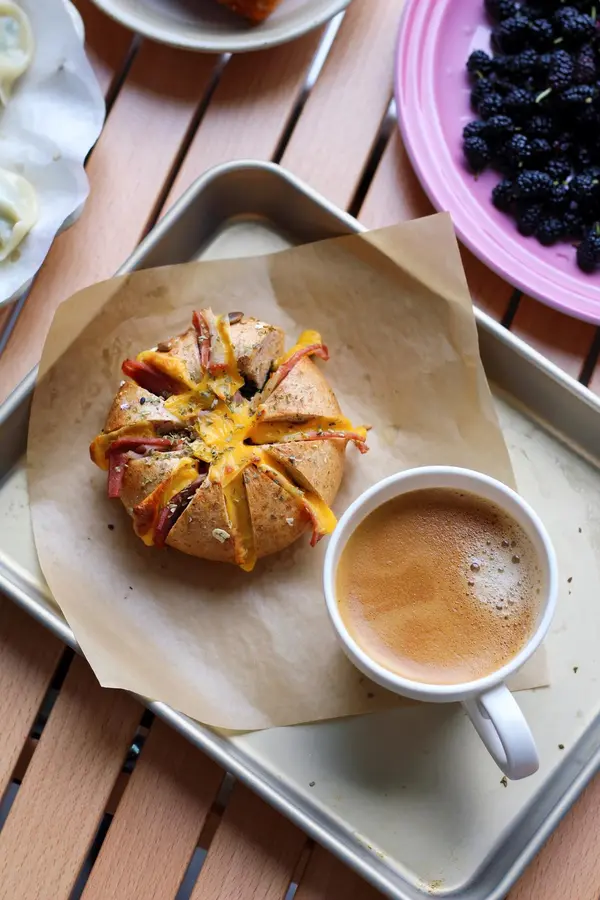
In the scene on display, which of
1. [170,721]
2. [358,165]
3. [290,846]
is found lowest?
[290,846]

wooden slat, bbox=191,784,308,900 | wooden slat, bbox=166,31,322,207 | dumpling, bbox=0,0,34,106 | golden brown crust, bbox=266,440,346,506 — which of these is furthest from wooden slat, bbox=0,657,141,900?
dumpling, bbox=0,0,34,106

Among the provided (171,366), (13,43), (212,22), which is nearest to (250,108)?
(212,22)

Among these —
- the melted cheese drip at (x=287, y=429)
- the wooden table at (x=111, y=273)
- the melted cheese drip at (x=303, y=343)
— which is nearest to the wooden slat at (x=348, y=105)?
the wooden table at (x=111, y=273)

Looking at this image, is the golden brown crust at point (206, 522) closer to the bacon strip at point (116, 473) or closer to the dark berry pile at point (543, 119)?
the bacon strip at point (116, 473)

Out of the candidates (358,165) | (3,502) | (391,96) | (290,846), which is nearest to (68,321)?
(3,502)

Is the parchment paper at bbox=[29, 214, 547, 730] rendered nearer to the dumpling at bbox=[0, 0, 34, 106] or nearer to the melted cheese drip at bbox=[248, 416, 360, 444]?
the melted cheese drip at bbox=[248, 416, 360, 444]

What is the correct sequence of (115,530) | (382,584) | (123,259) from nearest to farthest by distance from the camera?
(382,584) < (115,530) < (123,259)

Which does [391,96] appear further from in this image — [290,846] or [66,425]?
[290,846]

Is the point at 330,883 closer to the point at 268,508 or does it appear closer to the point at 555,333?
the point at 268,508
